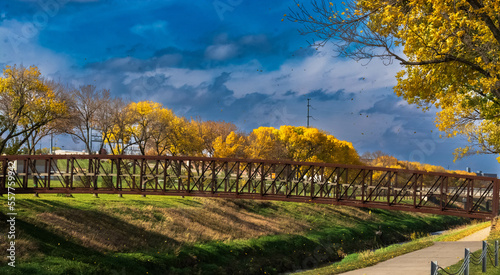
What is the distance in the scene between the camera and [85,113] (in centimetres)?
4956

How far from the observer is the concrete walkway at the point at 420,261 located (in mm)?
19083

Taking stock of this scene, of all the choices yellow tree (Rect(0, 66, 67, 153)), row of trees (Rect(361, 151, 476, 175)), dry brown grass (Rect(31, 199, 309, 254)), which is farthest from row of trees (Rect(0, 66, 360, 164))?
row of trees (Rect(361, 151, 476, 175))

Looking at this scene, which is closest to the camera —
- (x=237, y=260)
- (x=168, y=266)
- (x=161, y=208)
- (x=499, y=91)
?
(x=499, y=91)

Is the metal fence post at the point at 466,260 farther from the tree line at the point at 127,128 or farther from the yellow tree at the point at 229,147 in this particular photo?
the yellow tree at the point at 229,147

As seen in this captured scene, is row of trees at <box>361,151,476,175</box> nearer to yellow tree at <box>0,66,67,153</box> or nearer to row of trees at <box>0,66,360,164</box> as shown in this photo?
row of trees at <box>0,66,360,164</box>

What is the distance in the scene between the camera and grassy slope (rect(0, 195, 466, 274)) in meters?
28.5

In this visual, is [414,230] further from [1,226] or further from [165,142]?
[1,226]

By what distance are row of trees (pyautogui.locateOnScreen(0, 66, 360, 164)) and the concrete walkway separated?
32041mm

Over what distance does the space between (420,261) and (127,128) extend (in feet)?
138

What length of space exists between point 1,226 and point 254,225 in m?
25.0

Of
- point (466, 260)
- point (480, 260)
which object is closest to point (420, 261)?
point (480, 260)

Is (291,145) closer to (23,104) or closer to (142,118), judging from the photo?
(142,118)

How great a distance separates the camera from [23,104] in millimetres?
39594

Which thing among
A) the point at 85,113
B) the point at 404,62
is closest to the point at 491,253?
the point at 404,62
